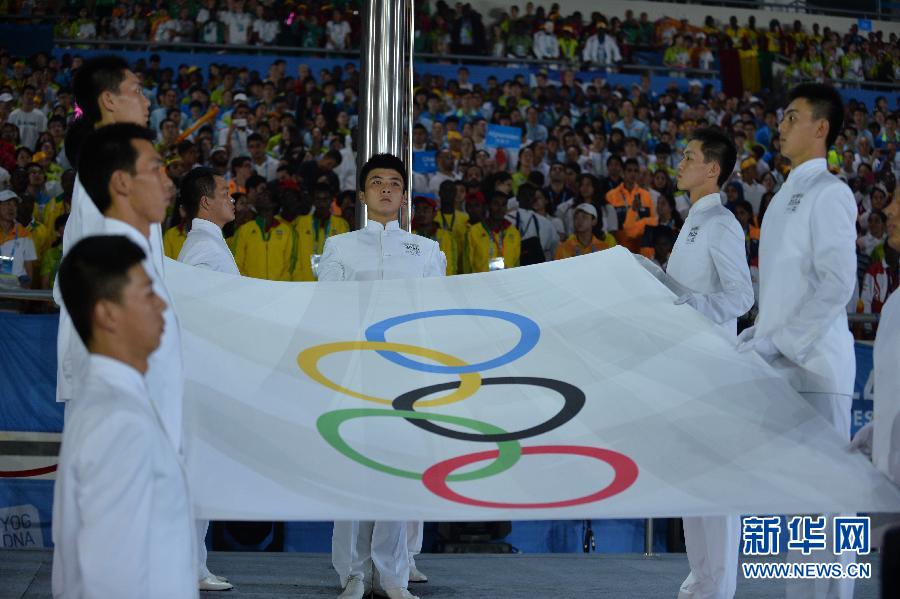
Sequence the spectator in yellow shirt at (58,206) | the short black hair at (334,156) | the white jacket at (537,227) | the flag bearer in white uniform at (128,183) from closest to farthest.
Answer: the flag bearer in white uniform at (128,183), the spectator in yellow shirt at (58,206), the white jacket at (537,227), the short black hair at (334,156)

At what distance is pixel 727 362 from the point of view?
3.82 m

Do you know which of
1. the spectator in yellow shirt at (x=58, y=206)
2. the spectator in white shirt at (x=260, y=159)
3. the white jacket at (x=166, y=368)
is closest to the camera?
the white jacket at (x=166, y=368)

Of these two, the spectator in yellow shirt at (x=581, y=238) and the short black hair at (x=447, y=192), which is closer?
the spectator in yellow shirt at (x=581, y=238)

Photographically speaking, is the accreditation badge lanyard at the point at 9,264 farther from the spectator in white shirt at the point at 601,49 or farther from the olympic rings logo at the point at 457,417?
the spectator in white shirt at the point at 601,49

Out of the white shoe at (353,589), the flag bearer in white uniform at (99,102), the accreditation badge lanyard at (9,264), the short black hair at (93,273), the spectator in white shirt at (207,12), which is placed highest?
the spectator in white shirt at (207,12)

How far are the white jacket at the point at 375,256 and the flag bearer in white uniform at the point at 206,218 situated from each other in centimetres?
49

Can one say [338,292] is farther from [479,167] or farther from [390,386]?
[479,167]

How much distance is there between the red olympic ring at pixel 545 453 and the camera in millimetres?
3152

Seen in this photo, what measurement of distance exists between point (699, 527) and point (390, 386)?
144 cm

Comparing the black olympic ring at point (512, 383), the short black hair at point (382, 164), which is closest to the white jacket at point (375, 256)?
the short black hair at point (382, 164)

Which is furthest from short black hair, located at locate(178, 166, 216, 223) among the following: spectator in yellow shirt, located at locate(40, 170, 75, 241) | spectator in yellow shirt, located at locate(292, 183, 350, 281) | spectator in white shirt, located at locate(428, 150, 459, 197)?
spectator in white shirt, located at locate(428, 150, 459, 197)

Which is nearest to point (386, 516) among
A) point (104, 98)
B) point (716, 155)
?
point (104, 98)

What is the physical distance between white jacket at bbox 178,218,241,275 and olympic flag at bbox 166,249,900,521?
95 centimetres

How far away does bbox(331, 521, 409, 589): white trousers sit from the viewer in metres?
4.93
